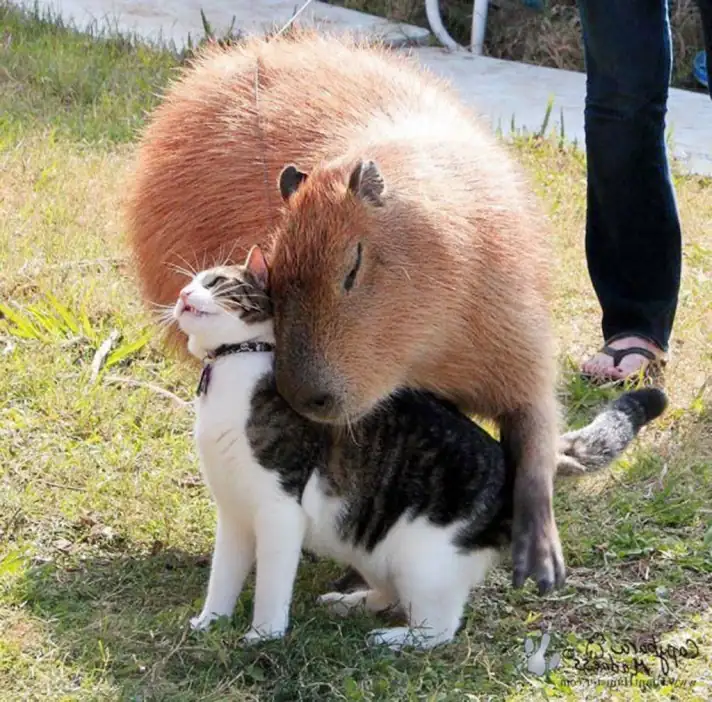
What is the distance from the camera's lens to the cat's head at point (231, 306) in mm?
2652

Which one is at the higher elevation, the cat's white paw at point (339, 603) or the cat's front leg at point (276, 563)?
the cat's front leg at point (276, 563)

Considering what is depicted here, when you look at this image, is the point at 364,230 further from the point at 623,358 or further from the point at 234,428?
the point at 623,358

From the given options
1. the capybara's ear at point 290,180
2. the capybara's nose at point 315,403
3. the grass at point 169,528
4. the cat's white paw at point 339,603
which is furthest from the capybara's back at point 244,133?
the cat's white paw at point 339,603

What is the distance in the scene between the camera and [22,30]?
23.7ft

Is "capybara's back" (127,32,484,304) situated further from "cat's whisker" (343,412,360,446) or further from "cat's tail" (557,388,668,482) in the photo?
"cat's tail" (557,388,668,482)

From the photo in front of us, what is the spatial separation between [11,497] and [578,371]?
186 cm

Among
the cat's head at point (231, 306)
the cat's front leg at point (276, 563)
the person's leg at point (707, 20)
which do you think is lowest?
the cat's front leg at point (276, 563)

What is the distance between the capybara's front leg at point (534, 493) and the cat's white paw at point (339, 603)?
37 cm

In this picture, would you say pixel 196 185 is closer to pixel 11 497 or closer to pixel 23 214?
pixel 11 497

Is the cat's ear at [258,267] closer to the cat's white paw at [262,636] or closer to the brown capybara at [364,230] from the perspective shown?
the brown capybara at [364,230]

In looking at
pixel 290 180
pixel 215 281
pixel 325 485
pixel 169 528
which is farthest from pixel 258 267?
pixel 169 528

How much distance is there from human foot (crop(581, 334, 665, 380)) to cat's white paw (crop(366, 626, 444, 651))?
5.18ft

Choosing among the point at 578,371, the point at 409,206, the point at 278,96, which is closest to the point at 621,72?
the point at 578,371

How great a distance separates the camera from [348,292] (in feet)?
8.46
